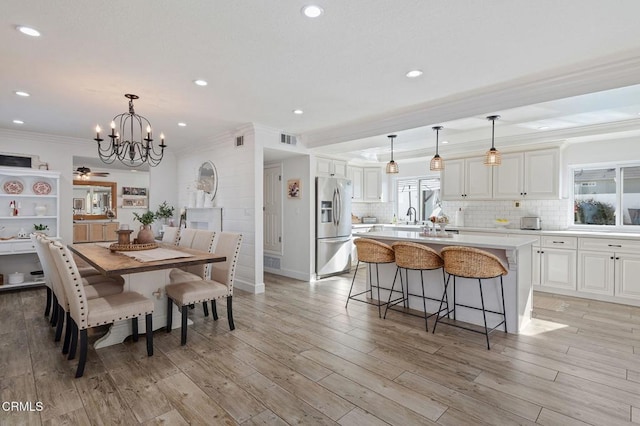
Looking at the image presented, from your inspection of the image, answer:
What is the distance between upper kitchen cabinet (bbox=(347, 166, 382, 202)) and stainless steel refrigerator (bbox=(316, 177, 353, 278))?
1100 mm

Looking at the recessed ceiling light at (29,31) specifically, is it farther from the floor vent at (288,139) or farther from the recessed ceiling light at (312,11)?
the floor vent at (288,139)

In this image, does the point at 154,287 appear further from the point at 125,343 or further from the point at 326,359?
the point at 326,359

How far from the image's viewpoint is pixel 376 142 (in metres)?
5.34

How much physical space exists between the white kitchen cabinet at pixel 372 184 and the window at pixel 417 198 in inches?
19.2

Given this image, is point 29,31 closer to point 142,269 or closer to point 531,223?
point 142,269

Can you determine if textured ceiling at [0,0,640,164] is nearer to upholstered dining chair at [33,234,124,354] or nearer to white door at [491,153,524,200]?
white door at [491,153,524,200]

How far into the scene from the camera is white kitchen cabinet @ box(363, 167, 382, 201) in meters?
7.46

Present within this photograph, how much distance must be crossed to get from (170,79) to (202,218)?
11.0ft

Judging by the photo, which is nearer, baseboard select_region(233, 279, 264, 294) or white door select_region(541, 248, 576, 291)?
white door select_region(541, 248, 576, 291)

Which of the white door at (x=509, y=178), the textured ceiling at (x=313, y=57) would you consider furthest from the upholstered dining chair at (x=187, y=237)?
the white door at (x=509, y=178)

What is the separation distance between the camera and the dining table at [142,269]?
8.93 ft

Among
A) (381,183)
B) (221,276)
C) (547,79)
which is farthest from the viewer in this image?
(381,183)

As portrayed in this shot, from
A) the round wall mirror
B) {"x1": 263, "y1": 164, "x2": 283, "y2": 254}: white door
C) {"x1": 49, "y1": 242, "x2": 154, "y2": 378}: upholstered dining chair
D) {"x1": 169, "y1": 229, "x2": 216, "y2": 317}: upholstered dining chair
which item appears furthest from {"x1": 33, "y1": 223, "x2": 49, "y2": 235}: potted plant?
{"x1": 263, "y1": 164, "x2": 283, "y2": 254}: white door

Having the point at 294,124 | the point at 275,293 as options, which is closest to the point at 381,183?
the point at 294,124
